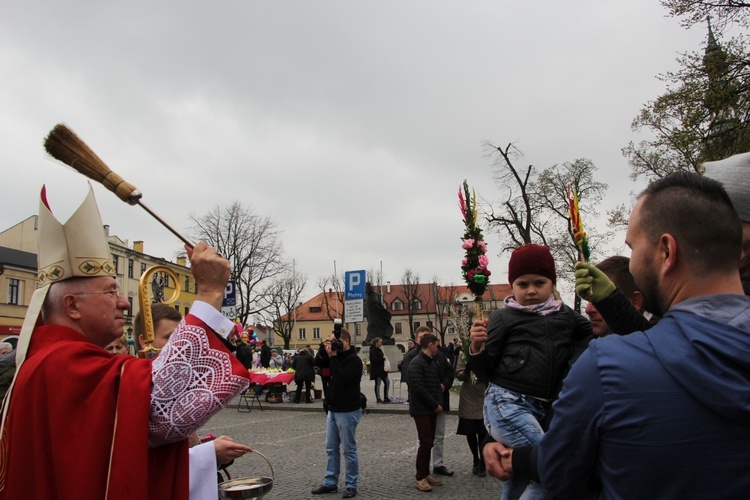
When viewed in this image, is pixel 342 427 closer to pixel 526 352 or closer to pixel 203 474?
pixel 526 352

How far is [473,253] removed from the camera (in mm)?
4094

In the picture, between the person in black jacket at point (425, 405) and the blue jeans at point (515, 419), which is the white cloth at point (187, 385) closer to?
the blue jeans at point (515, 419)

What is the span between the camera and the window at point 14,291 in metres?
44.1

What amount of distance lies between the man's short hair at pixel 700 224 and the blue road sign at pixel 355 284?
1362 cm

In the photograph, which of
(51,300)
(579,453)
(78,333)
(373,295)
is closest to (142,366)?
(78,333)

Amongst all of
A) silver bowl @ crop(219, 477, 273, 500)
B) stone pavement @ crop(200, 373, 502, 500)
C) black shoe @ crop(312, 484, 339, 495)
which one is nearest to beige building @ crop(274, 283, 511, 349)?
stone pavement @ crop(200, 373, 502, 500)

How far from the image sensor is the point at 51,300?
2.17 metres

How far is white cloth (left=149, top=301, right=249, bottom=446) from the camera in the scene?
188 cm

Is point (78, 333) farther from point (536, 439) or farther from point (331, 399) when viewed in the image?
point (331, 399)

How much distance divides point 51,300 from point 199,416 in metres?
0.82

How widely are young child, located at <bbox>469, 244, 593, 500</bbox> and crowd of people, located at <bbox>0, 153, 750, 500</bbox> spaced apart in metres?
0.82

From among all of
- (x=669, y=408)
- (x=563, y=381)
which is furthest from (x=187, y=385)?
(x=669, y=408)

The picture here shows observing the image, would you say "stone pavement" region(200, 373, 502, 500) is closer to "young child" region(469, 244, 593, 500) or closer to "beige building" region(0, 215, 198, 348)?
"young child" region(469, 244, 593, 500)

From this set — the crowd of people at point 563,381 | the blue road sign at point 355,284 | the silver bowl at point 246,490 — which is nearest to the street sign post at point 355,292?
the blue road sign at point 355,284
